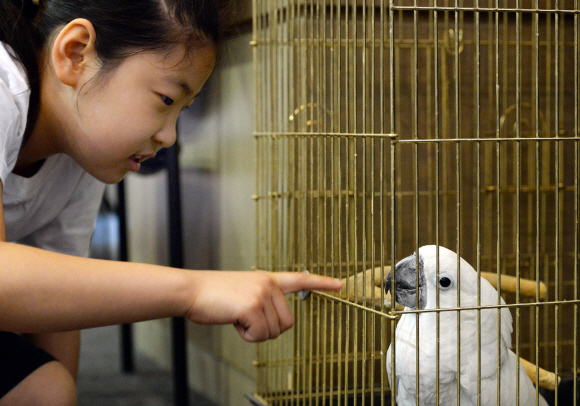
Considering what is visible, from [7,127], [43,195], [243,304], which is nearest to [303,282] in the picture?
[243,304]

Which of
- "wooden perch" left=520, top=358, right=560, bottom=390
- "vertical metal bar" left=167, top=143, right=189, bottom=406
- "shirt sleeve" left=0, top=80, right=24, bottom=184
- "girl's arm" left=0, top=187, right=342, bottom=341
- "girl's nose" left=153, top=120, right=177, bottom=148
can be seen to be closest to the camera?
"girl's arm" left=0, top=187, right=342, bottom=341

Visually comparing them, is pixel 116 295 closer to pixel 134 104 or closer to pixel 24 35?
pixel 134 104

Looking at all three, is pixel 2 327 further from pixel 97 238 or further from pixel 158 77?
pixel 97 238

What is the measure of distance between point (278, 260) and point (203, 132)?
68 cm

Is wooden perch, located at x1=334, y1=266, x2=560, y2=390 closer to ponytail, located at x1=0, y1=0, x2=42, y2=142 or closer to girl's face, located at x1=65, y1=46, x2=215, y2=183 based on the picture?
girl's face, located at x1=65, y1=46, x2=215, y2=183

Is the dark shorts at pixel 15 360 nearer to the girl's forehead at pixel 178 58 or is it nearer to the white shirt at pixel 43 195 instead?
the white shirt at pixel 43 195

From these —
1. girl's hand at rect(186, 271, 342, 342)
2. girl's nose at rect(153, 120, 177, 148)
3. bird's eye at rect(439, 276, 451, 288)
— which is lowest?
bird's eye at rect(439, 276, 451, 288)

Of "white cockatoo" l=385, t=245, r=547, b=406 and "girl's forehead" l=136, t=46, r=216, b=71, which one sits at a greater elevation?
"girl's forehead" l=136, t=46, r=216, b=71

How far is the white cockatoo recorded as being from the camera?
0.71 metres

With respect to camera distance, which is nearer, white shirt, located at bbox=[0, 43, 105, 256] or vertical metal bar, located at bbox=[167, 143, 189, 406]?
white shirt, located at bbox=[0, 43, 105, 256]

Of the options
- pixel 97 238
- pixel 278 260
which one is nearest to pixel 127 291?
pixel 278 260

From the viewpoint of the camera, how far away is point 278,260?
108 centimetres

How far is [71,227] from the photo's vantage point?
898 millimetres

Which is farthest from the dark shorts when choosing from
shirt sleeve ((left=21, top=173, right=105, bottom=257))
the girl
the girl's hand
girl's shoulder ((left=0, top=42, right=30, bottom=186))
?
the girl's hand
